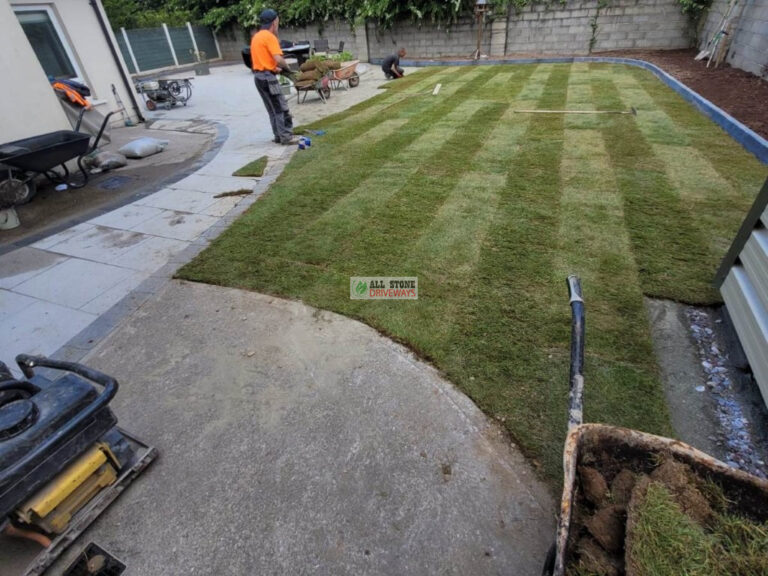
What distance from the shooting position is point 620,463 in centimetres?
144

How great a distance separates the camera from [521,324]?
118 inches

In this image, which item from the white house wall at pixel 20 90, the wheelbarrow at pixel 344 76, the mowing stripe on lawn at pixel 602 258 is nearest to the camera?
the mowing stripe on lawn at pixel 602 258

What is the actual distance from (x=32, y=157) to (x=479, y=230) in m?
6.06

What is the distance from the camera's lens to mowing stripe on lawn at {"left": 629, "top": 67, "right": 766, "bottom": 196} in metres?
4.79

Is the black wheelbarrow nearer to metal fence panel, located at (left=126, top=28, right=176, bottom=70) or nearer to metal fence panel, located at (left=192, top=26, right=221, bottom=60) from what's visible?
metal fence panel, located at (left=126, top=28, right=176, bottom=70)

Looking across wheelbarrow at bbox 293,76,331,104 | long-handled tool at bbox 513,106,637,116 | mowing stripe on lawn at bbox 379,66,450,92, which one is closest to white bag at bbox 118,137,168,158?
wheelbarrow at bbox 293,76,331,104

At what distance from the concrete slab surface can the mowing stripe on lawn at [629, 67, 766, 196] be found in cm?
438

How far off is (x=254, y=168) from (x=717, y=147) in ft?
23.6

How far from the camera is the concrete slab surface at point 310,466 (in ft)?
5.98

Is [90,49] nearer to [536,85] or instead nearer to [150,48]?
[536,85]

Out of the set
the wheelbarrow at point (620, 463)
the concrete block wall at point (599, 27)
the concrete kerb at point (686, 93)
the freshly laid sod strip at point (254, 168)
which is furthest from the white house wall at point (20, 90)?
the concrete block wall at point (599, 27)

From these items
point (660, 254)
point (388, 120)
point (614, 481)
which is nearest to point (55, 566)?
point (614, 481)

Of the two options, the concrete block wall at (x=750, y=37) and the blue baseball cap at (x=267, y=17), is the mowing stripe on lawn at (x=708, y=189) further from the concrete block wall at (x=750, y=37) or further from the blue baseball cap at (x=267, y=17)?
the blue baseball cap at (x=267, y=17)

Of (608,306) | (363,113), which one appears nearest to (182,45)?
(363,113)
